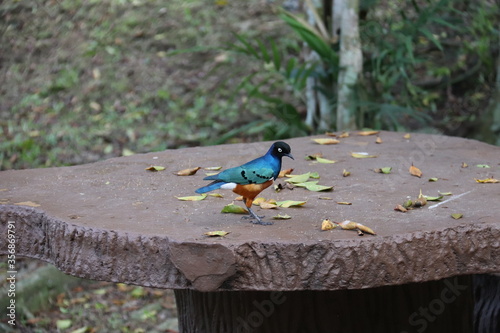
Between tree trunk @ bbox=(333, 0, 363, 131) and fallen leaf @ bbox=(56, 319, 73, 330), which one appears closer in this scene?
fallen leaf @ bbox=(56, 319, 73, 330)

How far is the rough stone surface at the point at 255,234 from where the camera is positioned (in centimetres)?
186

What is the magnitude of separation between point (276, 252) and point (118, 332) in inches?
92.4

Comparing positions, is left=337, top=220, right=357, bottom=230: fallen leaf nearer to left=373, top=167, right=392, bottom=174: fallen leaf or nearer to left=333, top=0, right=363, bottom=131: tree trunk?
left=373, top=167, right=392, bottom=174: fallen leaf

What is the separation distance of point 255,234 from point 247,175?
0.19 meters

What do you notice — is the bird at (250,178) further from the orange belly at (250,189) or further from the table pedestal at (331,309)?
the table pedestal at (331,309)

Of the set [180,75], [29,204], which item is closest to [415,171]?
[29,204]

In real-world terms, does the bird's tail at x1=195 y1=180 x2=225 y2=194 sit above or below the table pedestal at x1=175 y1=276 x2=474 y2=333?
above

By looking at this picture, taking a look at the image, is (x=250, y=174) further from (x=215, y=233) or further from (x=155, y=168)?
(x=155, y=168)

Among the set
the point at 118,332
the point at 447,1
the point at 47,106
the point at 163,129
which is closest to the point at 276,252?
the point at 118,332

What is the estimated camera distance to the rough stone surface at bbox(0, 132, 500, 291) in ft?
6.10

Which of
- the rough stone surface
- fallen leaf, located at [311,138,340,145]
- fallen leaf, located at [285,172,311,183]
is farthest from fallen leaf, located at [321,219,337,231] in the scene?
fallen leaf, located at [311,138,340,145]

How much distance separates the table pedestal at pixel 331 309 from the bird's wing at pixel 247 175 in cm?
50

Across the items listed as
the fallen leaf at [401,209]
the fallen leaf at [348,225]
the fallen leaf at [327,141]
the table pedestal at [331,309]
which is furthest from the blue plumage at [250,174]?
the fallen leaf at [327,141]

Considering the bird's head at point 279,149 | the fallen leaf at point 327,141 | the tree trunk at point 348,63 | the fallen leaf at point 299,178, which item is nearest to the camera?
the bird's head at point 279,149
